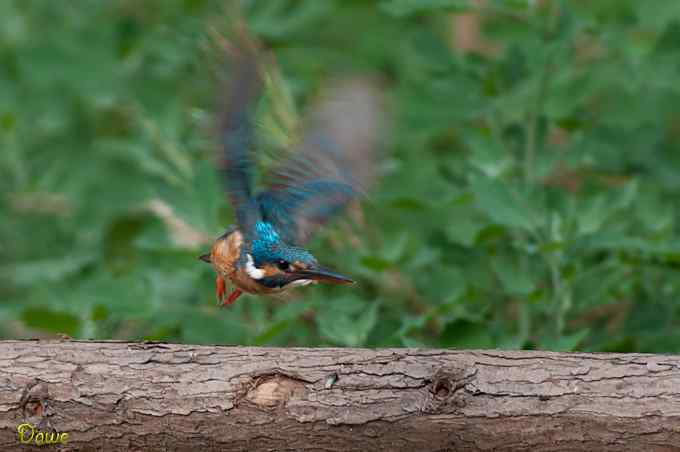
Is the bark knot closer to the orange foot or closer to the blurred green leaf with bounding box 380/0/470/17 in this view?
the orange foot

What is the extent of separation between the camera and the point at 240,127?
2707 millimetres

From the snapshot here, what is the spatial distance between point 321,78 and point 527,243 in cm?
216

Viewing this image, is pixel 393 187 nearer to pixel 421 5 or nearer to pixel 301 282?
pixel 421 5

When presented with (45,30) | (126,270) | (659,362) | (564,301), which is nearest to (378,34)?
(45,30)

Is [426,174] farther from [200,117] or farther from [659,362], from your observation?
[659,362]

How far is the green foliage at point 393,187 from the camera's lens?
326cm

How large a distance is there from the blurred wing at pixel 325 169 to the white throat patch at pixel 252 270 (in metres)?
0.12

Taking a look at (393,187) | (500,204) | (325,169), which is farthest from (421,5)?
(393,187)

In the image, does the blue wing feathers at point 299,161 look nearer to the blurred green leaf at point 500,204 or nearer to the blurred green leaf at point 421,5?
the blurred green leaf at point 500,204

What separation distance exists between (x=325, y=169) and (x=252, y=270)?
29 cm

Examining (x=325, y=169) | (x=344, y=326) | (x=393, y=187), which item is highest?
(x=393, y=187)

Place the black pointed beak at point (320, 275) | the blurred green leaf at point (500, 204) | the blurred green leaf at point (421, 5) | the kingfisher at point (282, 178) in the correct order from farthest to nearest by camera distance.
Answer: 1. the blurred green leaf at point (421, 5)
2. the blurred green leaf at point (500, 204)
3. the kingfisher at point (282, 178)
4. the black pointed beak at point (320, 275)
